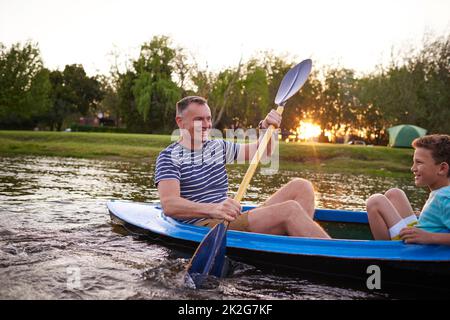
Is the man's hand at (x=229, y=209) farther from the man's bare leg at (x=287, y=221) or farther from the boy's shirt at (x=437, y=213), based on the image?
the boy's shirt at (x=437, y=213)

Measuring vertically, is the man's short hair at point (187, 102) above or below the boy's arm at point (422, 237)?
above

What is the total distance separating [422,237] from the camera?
109 inches

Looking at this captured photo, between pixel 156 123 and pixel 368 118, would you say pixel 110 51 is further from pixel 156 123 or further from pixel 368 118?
pixel 368 118

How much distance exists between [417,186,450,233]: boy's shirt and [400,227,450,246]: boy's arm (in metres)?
0.05

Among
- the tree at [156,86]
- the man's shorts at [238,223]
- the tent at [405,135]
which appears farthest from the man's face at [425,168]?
the tree at [156,86]

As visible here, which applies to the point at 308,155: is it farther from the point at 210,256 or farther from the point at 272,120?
the point at 210,256

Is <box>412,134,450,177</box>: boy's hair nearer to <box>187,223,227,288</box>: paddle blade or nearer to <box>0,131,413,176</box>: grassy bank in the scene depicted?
<box>187,223,227,288</box>: paddle blade

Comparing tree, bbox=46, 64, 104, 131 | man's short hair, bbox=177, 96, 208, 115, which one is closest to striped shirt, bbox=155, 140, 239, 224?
man's short hair, bbox=177, 96, 208, 115

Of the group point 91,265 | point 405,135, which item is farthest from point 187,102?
point 405,135

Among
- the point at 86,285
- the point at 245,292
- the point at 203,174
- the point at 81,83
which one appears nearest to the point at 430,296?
the point at 245,292

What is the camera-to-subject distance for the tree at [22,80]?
90.9 feet

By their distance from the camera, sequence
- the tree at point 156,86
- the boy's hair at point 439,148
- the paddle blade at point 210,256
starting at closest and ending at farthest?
1. the boy's hair at point 439,148
2. the paddle blade at point 210,256
3. the tree at point 156,86
